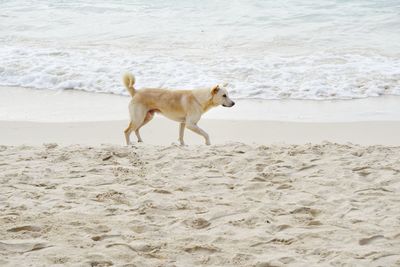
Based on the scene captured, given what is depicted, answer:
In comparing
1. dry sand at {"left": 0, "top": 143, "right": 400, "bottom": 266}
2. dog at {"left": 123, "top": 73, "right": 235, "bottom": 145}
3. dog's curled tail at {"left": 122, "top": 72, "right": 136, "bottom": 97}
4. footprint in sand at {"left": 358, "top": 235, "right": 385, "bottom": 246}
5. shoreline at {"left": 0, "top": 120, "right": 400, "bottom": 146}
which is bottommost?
shoreline at {"left": 0, "top": 120, "right": 400, "bottom": 146}

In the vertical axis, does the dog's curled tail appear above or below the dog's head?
above

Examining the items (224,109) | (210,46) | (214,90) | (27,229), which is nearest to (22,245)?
(27,229)

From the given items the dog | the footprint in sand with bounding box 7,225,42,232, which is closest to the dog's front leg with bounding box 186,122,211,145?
the dog

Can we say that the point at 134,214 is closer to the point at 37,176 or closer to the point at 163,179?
the point at 163,179

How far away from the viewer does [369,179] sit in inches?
234

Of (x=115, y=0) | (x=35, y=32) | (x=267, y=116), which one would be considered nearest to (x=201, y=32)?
(x=35, y=32)

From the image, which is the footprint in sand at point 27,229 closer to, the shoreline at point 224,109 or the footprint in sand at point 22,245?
the footprint in sand at point 22,245

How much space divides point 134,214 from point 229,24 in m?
11.6

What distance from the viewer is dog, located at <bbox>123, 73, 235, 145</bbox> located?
7.95 metres

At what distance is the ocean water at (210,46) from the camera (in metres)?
11.3

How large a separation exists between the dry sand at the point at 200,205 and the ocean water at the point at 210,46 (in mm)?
4031

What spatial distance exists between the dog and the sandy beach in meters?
0.52

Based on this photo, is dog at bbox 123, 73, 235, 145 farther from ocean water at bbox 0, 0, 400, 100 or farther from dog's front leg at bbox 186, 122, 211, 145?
ocean water at bbox 0, 0, 400, 100

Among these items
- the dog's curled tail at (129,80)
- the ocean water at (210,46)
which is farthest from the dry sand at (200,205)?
the ocean water at (210,46)
